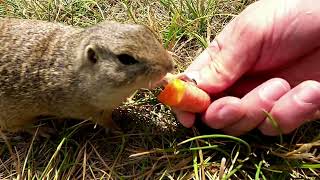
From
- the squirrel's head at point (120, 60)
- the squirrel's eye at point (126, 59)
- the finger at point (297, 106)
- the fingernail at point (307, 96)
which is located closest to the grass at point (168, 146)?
the finger at point (297, 106)

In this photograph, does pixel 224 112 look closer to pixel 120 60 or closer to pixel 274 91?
pixel 274 91

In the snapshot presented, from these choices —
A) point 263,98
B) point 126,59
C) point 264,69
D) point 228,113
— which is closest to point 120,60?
point 126,59

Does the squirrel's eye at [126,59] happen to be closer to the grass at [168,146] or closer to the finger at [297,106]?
the grass at [168,146]

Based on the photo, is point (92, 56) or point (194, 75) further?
point (194, 75)

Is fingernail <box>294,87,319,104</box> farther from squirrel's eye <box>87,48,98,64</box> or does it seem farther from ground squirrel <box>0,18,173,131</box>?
squirrel's eye <box>87,48,98,64</box>

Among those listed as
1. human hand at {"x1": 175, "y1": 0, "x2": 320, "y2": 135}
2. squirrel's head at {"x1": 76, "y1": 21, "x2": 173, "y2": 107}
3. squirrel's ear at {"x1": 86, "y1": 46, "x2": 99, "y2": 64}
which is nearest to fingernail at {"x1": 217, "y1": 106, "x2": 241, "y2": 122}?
human hand at {"x1": 175, "y1": 0, "x2": 320, "y2": 135}

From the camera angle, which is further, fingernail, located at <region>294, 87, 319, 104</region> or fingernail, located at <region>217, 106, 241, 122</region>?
fingernail, located at <region>217, 106, 241, 122</region>

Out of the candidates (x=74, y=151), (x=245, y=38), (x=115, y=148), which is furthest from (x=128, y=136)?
(x=245, y=38)
